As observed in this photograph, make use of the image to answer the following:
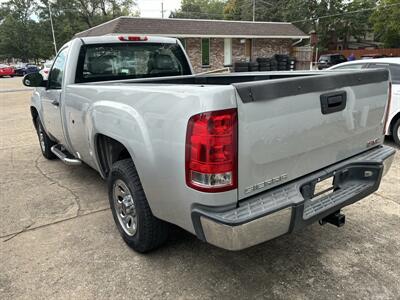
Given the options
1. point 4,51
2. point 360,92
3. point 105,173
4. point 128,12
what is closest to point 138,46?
point 105,173

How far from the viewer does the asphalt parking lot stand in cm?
263

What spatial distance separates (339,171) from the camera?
275cm

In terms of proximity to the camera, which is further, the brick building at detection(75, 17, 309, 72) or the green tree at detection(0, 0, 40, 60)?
the green tree at detection(0, 0, 40, 60)

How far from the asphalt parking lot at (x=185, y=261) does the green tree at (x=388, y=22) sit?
4256cm

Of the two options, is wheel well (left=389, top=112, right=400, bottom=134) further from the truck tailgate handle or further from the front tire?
the front tire

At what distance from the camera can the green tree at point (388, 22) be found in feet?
127

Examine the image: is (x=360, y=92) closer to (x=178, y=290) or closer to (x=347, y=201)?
(x=347, y=201)

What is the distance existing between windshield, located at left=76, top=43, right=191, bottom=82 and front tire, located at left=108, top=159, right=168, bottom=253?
5.30 feet

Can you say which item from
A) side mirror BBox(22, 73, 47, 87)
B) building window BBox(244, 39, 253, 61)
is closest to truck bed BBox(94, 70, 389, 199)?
side mirror BBox(22, 73, 47, 87)

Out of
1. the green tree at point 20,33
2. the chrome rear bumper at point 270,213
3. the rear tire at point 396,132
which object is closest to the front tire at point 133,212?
the chrome rear bumper at point 270,213

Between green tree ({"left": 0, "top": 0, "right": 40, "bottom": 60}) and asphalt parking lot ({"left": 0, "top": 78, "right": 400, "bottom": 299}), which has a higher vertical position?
green tree ({"left": 0, "top": 0, "right": 40, "bottom": 60})

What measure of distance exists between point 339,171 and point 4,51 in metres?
72.8

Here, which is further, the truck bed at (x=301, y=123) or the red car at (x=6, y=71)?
the red car at (x=6, y=71)

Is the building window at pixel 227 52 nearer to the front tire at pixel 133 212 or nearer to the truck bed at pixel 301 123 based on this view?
the truck bed at pixel 301 123
